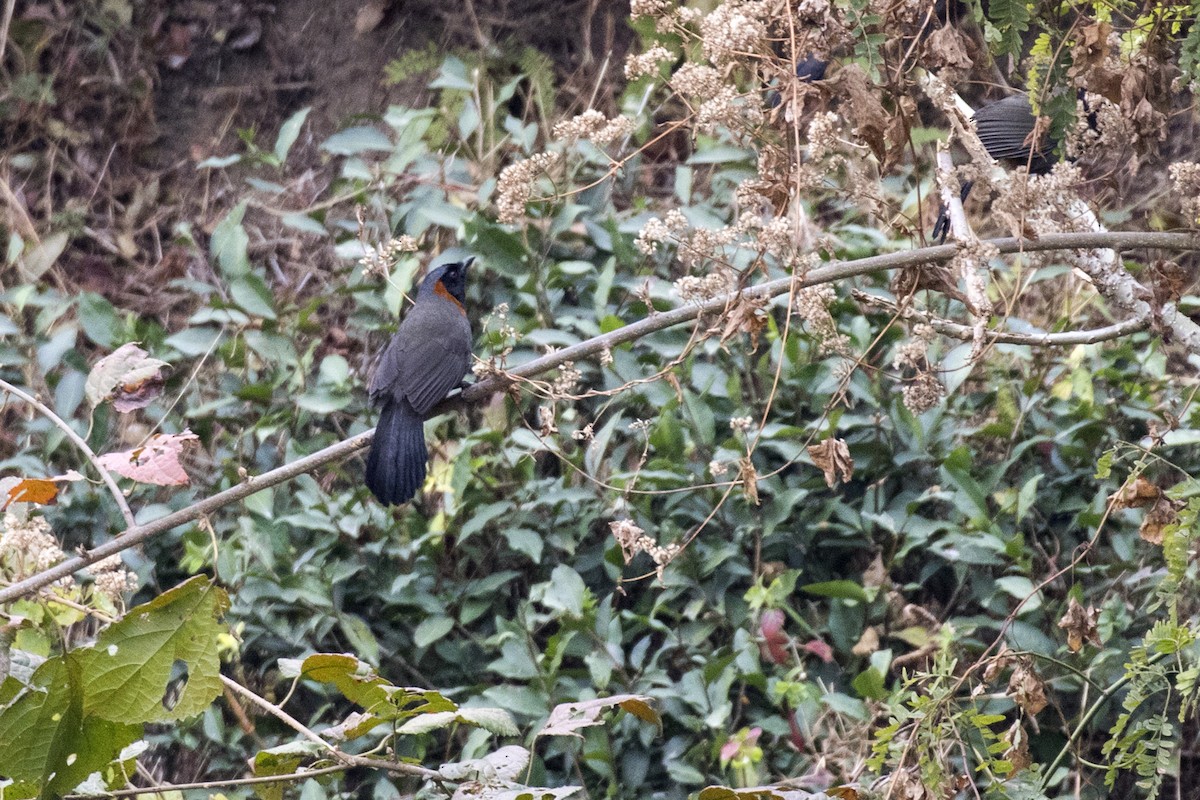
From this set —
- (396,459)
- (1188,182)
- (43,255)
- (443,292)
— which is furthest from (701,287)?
(43,255)

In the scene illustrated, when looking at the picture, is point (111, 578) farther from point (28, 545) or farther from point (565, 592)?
point (565, 592)

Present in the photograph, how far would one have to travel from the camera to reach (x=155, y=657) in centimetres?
181

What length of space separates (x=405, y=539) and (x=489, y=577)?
371mm

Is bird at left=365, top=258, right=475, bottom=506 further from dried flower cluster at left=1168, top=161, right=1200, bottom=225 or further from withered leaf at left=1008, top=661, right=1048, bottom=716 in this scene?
dried flower cluster at left=1168, top=161, right=1200, bottom=225

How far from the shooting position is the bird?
3.55 meters

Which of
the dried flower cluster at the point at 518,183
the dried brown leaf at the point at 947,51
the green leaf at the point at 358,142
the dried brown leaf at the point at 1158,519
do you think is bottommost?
the green leaf at the point at 358,142

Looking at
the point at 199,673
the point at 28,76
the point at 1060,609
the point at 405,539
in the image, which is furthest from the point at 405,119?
the point at 199,673

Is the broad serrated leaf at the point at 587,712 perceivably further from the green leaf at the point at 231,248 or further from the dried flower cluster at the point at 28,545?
the green leaf at the point at 231,248

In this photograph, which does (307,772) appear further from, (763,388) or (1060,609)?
(763,388)

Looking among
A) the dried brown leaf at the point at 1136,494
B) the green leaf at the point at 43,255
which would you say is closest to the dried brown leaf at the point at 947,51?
the dried brown leaf at the point at 1136,494

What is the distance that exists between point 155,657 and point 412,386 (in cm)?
203

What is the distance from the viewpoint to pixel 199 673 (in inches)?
72.6

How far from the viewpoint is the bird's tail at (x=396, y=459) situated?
3.54m

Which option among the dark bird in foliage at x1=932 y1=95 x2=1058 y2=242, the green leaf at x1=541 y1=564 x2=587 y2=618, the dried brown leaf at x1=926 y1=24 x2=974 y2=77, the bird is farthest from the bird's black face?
the dried brown leaf at x1=926 y1=24 x2=974 y2=77
